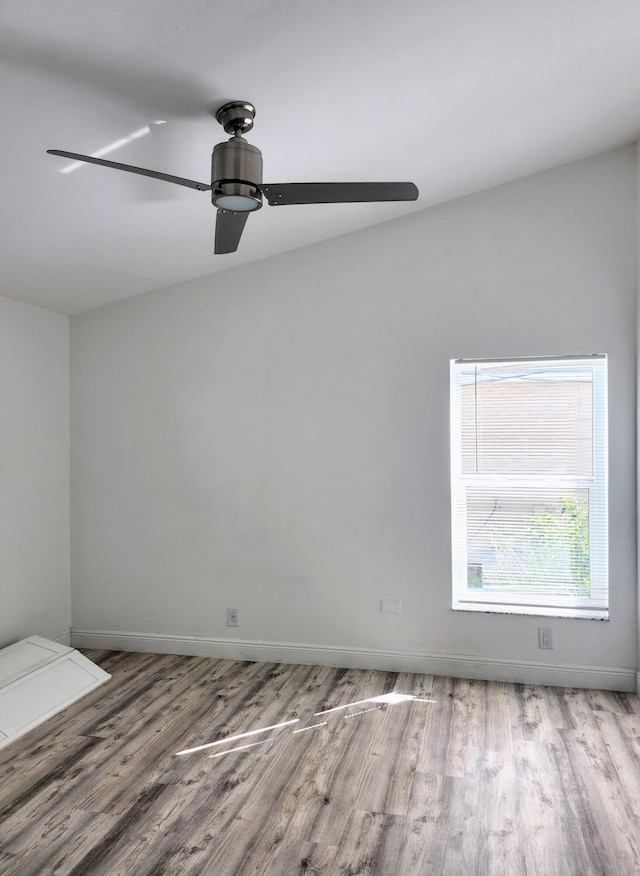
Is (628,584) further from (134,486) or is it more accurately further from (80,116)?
(80,116)

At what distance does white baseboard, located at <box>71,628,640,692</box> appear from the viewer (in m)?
3.45

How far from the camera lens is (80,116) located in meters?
2.10

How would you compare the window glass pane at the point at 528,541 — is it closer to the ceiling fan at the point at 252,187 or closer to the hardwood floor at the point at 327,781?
the hardwood floor at the point at 327,781

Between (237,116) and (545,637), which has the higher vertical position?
(237,116)

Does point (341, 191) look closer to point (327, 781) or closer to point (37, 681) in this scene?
point (327, 781)

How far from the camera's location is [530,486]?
11.9 ft

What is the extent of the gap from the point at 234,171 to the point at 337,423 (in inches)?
77.8

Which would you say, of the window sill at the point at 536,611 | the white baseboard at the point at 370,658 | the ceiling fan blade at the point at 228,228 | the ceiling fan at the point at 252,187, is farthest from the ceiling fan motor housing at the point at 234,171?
the white baseboard at the point at 370,658

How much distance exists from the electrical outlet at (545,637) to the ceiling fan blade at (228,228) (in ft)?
8.56

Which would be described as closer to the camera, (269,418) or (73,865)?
(73,865)

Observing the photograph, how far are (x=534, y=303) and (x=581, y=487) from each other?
106 cm

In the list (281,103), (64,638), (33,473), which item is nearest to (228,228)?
(281,103)

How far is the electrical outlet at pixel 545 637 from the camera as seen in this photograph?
350 cm

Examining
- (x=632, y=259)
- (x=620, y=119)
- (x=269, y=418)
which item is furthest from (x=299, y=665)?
(x=620, y=119)
